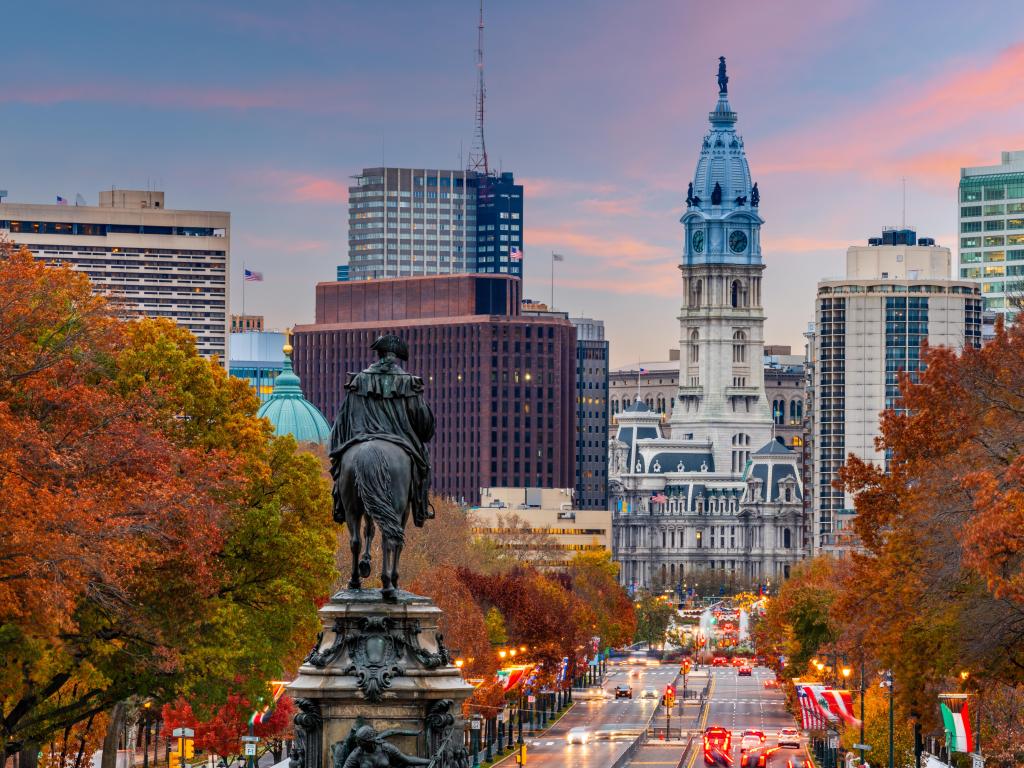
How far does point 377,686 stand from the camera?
3278 cm

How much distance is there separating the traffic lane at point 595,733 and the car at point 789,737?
800 centimetres

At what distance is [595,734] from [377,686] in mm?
109273

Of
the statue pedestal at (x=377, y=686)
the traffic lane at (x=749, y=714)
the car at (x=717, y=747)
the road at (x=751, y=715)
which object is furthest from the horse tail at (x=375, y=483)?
the road at (x=751, y=715)

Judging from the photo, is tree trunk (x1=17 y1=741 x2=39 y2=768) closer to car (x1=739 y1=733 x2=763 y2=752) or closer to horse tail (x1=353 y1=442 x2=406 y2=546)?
horse tail (x1=353 y1=442 x2=406 y2=546)

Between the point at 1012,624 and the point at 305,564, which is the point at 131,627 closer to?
the point at 305,564

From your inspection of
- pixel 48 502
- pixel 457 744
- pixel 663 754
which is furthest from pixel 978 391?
pixel 663 754

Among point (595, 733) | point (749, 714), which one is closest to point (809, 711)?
point (595, 733)

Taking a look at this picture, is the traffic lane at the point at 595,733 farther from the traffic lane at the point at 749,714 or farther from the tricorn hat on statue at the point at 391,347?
the tricorn hat on statue at the point at 391,347

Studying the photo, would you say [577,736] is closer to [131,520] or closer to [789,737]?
[789,737]

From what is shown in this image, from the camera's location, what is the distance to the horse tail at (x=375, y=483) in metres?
33.9

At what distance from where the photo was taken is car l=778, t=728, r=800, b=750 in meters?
130

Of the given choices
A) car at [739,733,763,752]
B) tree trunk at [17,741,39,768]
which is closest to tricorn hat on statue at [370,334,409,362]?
tree trunk at [17,741,39,768]

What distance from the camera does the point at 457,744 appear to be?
1316 inches

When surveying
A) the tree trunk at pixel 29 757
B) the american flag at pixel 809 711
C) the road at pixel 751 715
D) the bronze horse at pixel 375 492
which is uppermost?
the bronze horse at pixel 375 492
